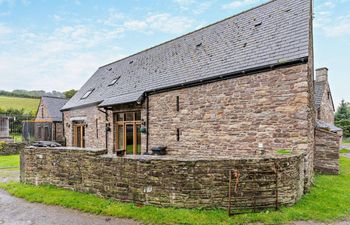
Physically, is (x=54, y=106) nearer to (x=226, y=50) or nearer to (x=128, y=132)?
(x=128, y=132)

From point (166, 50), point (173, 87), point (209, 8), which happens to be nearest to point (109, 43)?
point (166, 50)

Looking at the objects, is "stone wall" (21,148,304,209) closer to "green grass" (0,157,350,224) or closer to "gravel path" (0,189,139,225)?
"green grass" (0,157,350,224)

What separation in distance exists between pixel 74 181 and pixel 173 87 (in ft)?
19.7

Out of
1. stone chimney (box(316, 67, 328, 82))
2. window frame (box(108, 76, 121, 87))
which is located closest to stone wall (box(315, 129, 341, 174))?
window frame (box(108, 76, 121, 87))

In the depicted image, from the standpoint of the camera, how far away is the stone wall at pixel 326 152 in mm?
9875

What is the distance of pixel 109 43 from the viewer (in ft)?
64.6

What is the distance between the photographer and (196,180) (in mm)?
5352

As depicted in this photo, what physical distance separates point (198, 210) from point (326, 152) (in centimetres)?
810

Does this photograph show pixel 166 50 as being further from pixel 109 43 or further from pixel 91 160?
pixel 91 160

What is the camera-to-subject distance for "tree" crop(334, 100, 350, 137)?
31859mm

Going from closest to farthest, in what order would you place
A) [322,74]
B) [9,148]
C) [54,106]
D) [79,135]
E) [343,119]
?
[79,135] < [9,148] < [322,74] < [54,106] < [343,119]

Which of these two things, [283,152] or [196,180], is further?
[283,152]

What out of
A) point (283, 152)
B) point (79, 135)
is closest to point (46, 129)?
point (79, 135)

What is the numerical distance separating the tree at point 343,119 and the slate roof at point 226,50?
2968 centimetres
